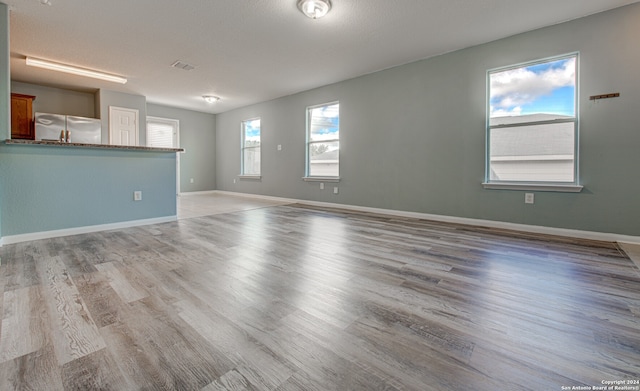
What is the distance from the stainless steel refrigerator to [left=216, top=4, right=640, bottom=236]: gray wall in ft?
13.2

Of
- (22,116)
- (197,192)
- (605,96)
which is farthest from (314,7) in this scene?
(197,192)

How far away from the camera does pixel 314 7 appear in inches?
111

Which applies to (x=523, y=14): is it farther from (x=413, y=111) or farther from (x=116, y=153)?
(x=116, y=153)

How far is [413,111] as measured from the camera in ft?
14.3

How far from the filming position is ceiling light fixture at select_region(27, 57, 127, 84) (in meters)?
4.40

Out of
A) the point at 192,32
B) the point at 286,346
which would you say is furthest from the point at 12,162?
the point at 286,346

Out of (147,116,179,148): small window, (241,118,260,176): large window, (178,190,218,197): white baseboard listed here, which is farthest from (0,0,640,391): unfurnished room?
(178,190,218,197): white baseboard

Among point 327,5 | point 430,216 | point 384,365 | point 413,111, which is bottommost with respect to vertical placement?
point 384,365

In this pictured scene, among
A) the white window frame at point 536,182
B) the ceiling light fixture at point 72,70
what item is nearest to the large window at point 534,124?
the white window frame at point 536,182

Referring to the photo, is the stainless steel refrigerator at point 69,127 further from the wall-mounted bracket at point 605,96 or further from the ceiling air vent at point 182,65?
the wall-mounted bracket at point 605,96

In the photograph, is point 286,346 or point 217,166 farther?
point 217,166

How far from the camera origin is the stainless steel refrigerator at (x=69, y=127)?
539 centimetres

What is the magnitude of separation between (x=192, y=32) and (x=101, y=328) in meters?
3.53

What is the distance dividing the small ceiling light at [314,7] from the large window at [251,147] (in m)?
4.56
